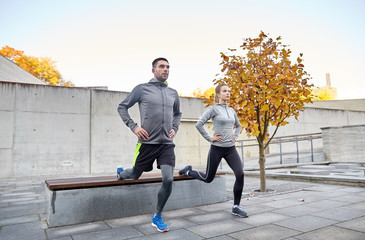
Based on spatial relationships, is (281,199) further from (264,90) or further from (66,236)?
(66,236)

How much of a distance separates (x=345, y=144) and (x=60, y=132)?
13582 millimetres

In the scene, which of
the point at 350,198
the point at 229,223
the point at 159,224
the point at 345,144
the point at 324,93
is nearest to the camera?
the point at 159,224

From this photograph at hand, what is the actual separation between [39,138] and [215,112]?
10222mm

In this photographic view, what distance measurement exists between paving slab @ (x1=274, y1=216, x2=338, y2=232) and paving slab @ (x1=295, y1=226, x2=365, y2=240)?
133 millimetres

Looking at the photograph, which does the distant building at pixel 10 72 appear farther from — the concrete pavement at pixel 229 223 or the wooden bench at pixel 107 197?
the wooden bench at pixel 107 197

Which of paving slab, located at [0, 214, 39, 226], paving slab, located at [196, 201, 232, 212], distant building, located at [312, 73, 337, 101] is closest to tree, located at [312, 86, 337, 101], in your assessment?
distant building, located at [312, 73, 337, 101]

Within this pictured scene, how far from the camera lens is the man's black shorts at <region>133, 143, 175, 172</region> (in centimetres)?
342

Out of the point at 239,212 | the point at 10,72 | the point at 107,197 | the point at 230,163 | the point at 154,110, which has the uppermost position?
the point at 10,72

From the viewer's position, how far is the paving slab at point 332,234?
2.87 metres

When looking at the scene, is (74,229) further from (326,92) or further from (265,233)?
(326,92)

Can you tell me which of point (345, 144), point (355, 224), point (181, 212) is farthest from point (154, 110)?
point (345, 144)

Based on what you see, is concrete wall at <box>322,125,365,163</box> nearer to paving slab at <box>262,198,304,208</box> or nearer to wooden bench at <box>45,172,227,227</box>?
paving slab at <box>262,198,304,208</box>

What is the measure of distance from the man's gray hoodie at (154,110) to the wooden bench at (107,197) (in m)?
0.96

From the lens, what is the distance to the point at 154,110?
3445 millimetres
